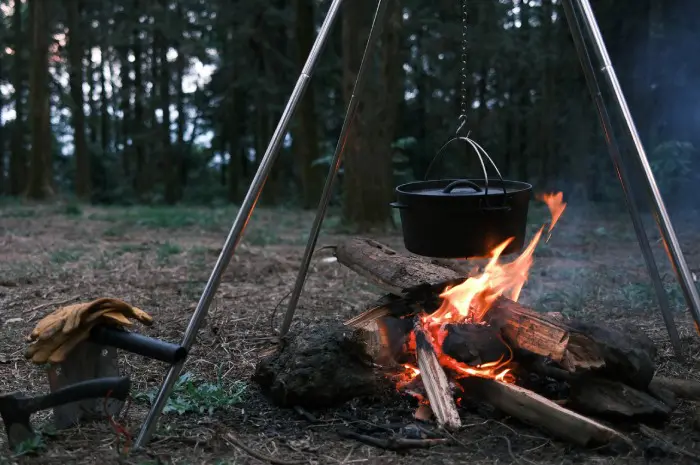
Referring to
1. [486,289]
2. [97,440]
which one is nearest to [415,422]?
[486,289]

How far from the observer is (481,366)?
3.42m

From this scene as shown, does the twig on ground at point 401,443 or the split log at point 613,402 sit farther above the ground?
the split log at point 613,402

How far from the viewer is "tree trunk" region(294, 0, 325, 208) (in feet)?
46.9

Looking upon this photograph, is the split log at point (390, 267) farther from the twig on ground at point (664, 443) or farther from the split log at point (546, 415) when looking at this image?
the twig on ground at point (664, 443)

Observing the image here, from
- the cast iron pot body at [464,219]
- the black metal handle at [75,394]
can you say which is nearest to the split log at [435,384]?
the cast iron pot body at [464,219]

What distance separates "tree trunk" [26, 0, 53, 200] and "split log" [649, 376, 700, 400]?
15093 millimetres

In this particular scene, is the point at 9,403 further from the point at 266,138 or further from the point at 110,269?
the point at 266,138

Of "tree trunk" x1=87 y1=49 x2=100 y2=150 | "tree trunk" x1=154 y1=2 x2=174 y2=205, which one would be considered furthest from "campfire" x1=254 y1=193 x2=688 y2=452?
"tree trunk" x1=87 y1=49 x2=100 y2=150

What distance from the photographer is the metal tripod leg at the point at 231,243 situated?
287cm

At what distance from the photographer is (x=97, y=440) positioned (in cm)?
296

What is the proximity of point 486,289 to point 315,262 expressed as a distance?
160 inches

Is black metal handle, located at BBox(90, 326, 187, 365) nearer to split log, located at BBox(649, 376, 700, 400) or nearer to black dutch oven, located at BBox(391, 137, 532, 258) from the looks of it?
black dutch oven, located at BBox(391, 137, 532, 258)

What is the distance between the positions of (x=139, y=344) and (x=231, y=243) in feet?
1.87

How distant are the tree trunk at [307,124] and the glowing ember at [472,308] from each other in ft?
35.9
